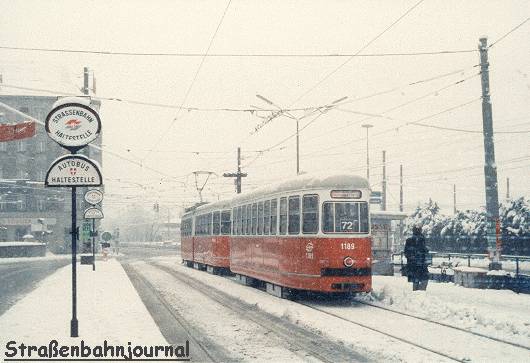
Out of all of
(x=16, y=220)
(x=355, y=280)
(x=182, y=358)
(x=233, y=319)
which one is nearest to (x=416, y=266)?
(x=355, y=280)

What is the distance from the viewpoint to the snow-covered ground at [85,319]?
31.1 feet

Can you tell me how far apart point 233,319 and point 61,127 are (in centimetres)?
487

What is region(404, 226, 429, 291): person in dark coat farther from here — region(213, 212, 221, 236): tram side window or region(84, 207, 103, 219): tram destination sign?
region(84, 207, 103, 219): tram destination sign

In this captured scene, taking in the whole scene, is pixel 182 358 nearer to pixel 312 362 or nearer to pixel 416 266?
pixel 312 362

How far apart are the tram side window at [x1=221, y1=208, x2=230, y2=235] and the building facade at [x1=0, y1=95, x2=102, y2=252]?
4365 cm

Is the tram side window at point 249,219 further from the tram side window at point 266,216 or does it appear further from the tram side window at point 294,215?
the tram side window at point 294,215

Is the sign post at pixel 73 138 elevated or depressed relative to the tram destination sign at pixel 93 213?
elevated

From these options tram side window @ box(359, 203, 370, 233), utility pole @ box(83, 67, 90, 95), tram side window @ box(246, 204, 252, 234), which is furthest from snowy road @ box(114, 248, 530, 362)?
utility pole @ box(83, 67, 90, 95)

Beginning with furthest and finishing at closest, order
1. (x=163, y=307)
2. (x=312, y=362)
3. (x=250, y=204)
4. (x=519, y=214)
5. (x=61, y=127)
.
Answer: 1. (x=519, y=214)
2. (x=250, y=204)
3. (x=163, y=307)
4. (x=61, y=127)
5. (x=312, y=362)

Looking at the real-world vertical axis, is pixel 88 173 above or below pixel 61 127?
below

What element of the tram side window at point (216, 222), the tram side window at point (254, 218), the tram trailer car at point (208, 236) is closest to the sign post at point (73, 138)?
the tram side window at point (254, 218)

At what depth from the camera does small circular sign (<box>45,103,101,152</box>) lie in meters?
9.92

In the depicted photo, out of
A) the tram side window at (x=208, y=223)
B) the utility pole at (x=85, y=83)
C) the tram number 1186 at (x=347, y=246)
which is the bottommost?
the tram number 1186 at (x=347, y=246)

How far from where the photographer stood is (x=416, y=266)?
1559cm
